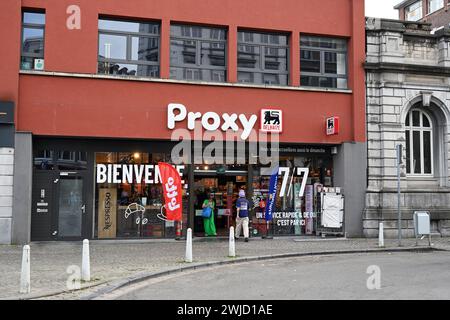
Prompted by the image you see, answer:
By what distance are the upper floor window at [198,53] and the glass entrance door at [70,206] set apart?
4.82 meters

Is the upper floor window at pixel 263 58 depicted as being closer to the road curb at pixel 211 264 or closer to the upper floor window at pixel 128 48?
the upper floor window at pixel 128 48

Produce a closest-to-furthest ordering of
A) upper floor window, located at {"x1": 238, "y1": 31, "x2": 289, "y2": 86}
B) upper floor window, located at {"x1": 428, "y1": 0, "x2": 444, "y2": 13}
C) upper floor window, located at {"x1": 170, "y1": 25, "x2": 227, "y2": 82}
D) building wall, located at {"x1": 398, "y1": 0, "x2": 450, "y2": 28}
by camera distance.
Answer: upper floor window, located at {"x1": 170, "y1": 25, "x2": 227, "y2": 82}
upper floor window, located at {"x1": 238, "y1": 31, "x2": 289, "y2": 86}
building wall, located at {"x1": 398, "y1": 0, "x2": 450, "y2": 28}
upper floor window, located at {"x1": 428, "y1": 0, "x2": 444, "y2": 13}

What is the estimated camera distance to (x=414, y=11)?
57.4 meters

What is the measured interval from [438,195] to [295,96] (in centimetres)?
647

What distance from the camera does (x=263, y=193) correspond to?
1927cm

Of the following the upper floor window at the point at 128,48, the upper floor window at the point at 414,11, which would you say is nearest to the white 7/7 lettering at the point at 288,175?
the upper floor window at the point at 128,48

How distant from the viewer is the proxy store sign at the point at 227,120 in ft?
59.2

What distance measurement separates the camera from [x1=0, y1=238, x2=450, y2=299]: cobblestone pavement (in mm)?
9938

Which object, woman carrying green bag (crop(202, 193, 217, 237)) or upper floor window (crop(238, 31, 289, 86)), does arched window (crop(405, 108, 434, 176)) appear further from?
woman carrying green bag (crop(202, 193, 217, 237))

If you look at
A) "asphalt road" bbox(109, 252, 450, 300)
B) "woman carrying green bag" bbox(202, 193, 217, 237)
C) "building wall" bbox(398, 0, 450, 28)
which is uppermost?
"building wall" bbox(398, 0, 450, 28)

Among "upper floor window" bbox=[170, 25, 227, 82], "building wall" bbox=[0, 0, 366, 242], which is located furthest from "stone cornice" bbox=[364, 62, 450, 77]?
"upper floor window" bbox=[170, 25, 227, 82]

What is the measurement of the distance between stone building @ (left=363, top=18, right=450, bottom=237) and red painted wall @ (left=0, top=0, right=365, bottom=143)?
734mm

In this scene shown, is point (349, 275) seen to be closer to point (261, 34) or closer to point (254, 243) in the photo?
→ point (254, 243)
